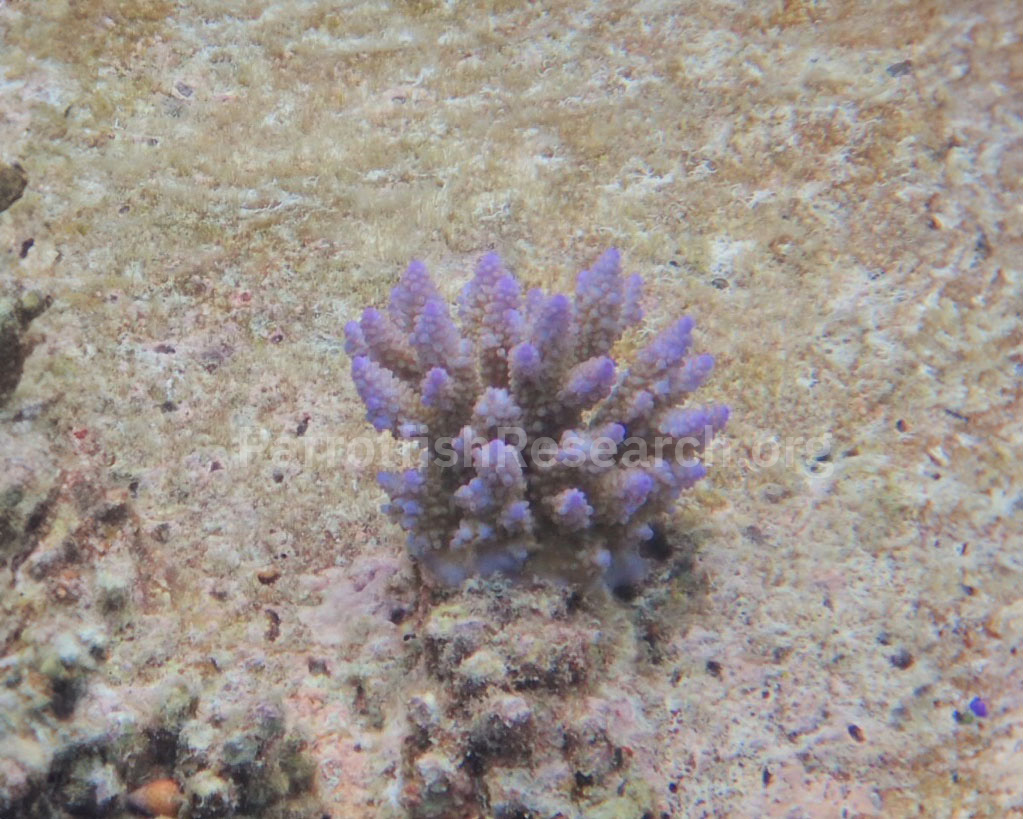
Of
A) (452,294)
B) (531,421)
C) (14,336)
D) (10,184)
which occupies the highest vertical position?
(10,184)

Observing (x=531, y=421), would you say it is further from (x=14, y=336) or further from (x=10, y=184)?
(x=10, y=184)

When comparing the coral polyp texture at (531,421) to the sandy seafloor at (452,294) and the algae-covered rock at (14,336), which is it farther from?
the algae-covered rock at (14,336)

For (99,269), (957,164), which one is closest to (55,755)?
(99,269)

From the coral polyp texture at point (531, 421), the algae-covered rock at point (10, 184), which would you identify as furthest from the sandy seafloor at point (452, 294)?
the coral polyp texture at point (531, 421)

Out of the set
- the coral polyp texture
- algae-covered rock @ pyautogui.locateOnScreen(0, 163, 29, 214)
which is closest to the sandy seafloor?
algae-covered rock @ pyautogui.locateOnScreen(0, 163, 29, 214)

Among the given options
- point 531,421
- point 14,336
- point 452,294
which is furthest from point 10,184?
point 531,421

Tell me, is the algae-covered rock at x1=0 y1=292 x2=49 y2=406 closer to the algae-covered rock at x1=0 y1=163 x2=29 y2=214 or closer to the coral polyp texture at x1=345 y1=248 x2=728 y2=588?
the algae-covered rock at x1=0 y1=163 x2=29 y2=214

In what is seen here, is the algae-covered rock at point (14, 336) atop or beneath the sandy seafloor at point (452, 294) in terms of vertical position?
atop

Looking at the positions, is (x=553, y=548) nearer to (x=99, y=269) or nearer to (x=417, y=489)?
(x=417, y=489)
